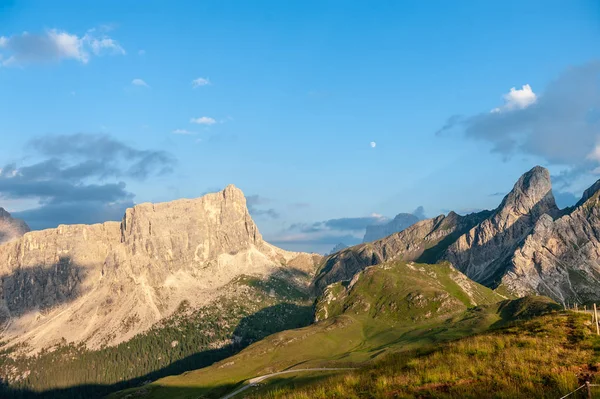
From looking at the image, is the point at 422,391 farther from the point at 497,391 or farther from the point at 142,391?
the point at 142,391

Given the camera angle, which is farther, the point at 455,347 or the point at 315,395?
the point at 455,347

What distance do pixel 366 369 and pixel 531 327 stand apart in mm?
16165

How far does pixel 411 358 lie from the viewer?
102 feet

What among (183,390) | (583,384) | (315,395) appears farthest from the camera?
(183,390)

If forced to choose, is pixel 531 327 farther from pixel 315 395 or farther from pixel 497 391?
pixel 315 395

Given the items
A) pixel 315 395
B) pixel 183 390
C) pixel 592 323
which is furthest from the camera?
pixel 183 390

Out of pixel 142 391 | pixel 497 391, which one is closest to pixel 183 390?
pixel 142 391

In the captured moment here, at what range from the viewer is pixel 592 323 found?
36594 millimetres

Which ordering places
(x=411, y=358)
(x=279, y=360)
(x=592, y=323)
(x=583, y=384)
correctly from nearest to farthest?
1. (x=583, y=384)
2. (x=411, y=358)
3. (x=592, y=323)
4. (x=279, y=360)

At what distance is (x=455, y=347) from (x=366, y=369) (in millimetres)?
6567

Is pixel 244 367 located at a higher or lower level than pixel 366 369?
lower

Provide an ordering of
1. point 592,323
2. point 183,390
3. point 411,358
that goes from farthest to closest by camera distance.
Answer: point 183,390
point 592,323
point 411,358

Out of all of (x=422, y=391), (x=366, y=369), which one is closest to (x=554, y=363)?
(x=422, y=391)

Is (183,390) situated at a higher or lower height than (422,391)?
lower
